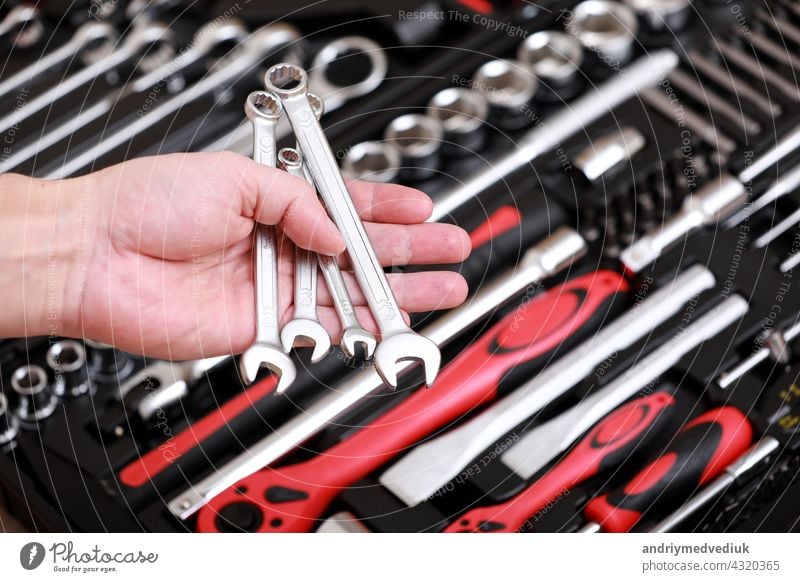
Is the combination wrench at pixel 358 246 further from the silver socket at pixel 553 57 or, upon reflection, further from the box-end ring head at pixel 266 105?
the silver socket at pixel 553 57

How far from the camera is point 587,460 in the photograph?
1.08 metres

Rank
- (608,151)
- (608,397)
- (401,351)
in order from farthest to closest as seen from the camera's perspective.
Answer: (608,151) < (608,397) < (401,351)

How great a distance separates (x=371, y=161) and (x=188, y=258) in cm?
27

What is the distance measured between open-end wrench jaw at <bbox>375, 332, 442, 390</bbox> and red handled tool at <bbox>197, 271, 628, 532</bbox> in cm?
10

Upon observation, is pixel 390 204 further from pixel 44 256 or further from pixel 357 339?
pixel 44 256

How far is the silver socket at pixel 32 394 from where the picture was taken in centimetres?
113

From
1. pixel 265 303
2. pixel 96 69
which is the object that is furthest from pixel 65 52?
pixel 265 303

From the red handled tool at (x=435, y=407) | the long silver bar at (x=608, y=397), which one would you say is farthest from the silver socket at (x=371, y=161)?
the long silver bar at (x=608, y=397)

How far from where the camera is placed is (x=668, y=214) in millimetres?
1219

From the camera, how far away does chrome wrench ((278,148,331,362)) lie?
40.4 inches

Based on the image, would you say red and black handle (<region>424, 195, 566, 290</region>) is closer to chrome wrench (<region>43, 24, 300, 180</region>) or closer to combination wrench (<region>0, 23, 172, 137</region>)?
chrome wrench (<region>43, 24, 300, 180</region>)

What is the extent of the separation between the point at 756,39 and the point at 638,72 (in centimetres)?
15

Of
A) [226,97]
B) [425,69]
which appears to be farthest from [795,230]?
[226,97]

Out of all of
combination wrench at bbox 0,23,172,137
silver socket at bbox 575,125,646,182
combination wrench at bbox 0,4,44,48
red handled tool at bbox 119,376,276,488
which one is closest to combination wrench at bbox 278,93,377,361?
red handled tool at bbox 119,376,276,488
